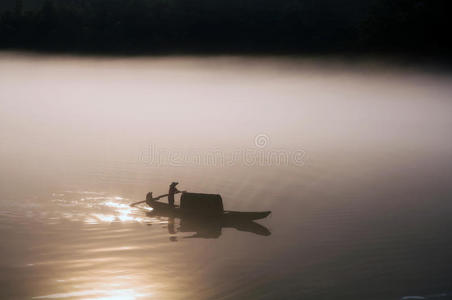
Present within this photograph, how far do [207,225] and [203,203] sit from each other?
0.81 meters

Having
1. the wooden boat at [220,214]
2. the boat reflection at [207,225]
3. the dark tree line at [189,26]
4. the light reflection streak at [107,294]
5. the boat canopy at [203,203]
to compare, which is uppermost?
the dark tree line at [189,26]

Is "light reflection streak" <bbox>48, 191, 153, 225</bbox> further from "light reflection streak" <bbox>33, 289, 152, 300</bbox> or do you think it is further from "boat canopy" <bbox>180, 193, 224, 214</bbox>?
"light reflection streak" <bbox>33, 289, 152, 300</bbox>

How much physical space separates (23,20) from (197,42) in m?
26.2

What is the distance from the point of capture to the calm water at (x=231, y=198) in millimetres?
16156

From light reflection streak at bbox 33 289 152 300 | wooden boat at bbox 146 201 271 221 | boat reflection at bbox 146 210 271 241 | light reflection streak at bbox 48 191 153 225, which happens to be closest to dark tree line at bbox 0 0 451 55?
light reflection streak at bbox 48 191 153 225

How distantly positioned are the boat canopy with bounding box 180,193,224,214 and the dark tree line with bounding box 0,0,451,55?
61.7 m

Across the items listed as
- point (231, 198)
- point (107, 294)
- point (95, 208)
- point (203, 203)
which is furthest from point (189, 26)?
point (107, 294)

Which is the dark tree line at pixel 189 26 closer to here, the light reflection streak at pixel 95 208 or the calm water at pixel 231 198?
the calm water at pixel 231 198

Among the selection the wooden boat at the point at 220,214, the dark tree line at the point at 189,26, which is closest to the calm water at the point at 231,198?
the wooden boat at the point at 220,214

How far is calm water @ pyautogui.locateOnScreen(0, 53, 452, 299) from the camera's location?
1616 centimetres

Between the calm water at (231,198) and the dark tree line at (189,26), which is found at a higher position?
the dark tree line at (189,26)

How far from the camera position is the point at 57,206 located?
2348cm

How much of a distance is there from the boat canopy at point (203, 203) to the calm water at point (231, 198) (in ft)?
1.85

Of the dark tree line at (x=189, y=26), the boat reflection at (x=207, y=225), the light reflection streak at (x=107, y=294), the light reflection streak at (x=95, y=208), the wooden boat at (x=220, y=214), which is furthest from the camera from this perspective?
the dark tree line at (x=189, y=26)
